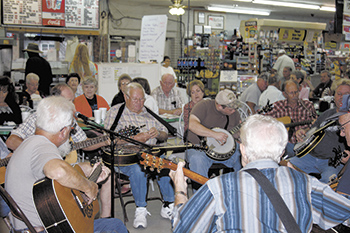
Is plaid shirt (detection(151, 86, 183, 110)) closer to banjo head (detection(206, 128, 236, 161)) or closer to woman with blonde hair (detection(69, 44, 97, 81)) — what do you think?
woman with blonde hair (detection(69, 44, 97, 81))

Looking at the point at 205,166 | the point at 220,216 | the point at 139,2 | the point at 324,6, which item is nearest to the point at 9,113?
the point at 205,166

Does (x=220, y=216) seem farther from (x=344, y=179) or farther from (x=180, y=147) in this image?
(x=180, y=147)

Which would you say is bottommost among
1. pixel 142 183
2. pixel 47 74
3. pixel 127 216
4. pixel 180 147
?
pixel 127 216

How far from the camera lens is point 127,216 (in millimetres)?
3787

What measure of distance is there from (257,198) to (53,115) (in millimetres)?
1220

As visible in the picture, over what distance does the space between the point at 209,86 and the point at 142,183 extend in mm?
6450

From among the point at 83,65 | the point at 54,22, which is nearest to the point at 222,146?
the point at 83,65

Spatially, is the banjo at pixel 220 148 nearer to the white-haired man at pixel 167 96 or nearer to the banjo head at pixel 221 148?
the banjo head at pixel 221 148

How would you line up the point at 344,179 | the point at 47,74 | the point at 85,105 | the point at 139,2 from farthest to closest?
the point at 139,2
the point at 47,74
the point at 85,105
the point at 344,179

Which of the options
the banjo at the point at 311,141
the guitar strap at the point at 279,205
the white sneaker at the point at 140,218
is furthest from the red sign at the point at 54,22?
the guitar strap at the point at 279,205

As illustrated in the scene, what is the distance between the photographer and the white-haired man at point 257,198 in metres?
1.45

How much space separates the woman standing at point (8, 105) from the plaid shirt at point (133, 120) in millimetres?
1109

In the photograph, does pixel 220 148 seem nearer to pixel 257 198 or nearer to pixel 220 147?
pixel 220 147

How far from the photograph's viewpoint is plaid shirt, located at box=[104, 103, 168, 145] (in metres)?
3.74
